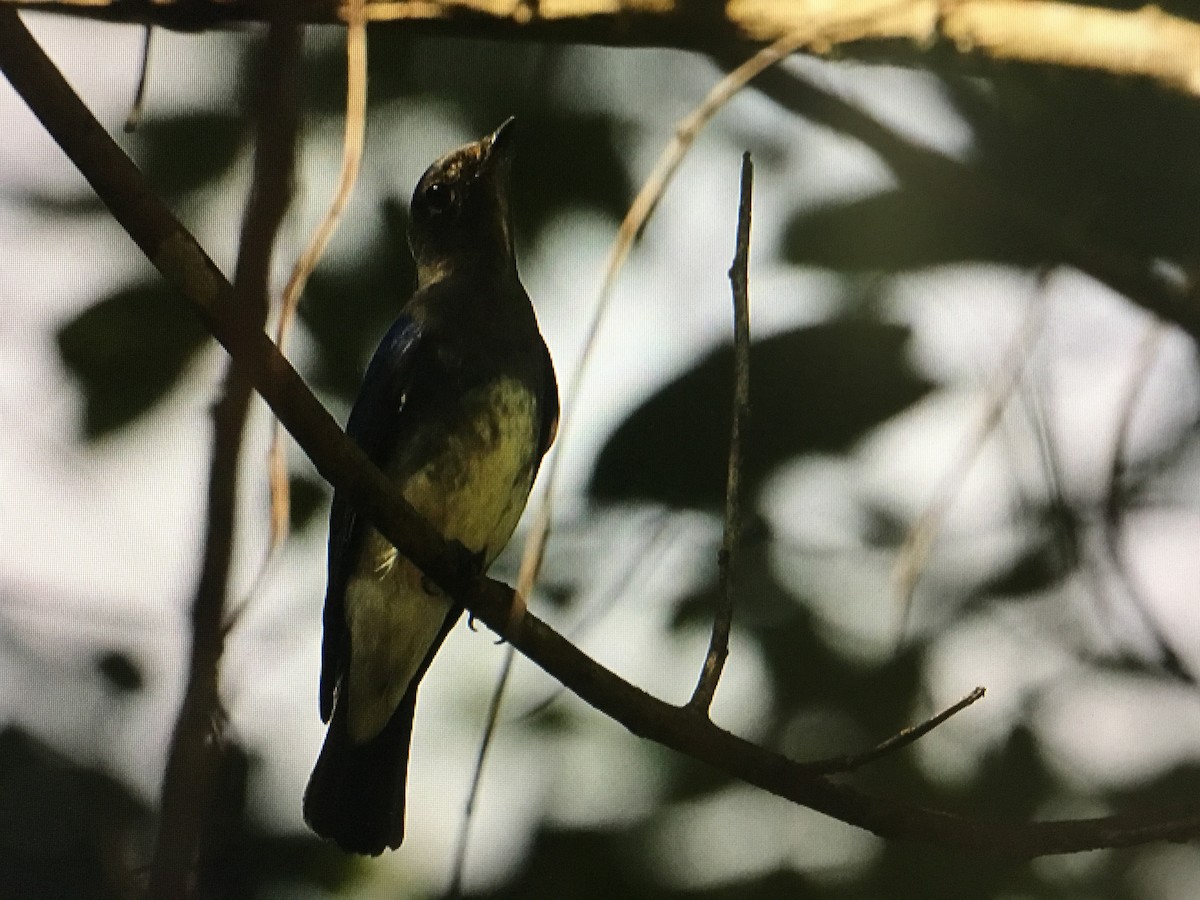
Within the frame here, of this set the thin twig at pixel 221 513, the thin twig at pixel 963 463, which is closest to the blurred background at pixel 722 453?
the thin twig at pixel 963 463

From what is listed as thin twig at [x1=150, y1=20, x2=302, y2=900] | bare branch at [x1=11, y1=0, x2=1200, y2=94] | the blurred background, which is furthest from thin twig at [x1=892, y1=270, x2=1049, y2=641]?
thin twig at [x1=150, y1=20, x2=302, y2=900]

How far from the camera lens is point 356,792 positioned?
125 cm

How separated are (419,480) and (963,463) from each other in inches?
19.6

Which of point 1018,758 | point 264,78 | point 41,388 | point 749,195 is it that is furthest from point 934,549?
point 41,388

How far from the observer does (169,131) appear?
4.19 ft

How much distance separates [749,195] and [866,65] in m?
0.33

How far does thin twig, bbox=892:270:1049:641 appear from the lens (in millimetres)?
1304

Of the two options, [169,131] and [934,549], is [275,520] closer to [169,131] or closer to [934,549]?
[169,131]

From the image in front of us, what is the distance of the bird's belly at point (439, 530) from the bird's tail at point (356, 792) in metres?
0.02

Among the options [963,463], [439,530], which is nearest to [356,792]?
[439,530]

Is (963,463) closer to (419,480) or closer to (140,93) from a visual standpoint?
(419,480)

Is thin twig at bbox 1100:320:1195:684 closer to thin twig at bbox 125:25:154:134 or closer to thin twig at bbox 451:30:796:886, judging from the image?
thin twig at bbox 451:30:796:886

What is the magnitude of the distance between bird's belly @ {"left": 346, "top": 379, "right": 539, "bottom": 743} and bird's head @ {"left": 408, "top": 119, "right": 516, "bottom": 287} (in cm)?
18

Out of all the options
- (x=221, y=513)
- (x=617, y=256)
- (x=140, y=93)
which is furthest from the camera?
(x=140, y=93)
